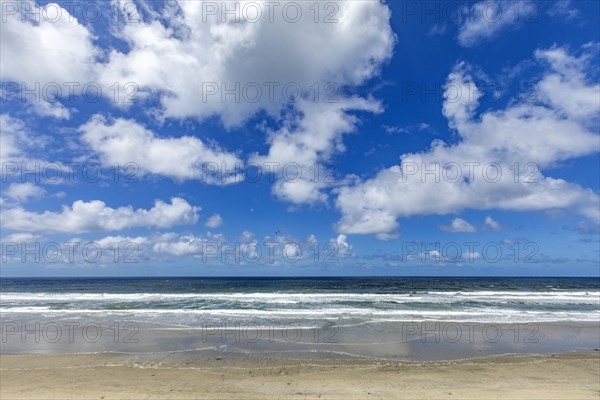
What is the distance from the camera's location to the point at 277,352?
12383mm

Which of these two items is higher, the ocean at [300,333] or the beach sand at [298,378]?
the beach sand at [298,378]

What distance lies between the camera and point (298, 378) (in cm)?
953

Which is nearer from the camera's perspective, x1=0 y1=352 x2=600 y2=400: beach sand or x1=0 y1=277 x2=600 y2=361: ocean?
x1=0 y1=352 x2=600 y2=400: beach sand

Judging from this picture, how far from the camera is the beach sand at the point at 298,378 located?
333 inches

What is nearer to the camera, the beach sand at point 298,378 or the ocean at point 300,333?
the beach sand at point 298,378

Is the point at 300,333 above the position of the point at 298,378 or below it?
below

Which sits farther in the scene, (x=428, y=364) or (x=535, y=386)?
(x=428, y=364)

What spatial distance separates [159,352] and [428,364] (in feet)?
30.4

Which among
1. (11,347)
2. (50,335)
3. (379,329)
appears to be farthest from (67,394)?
(379,329)

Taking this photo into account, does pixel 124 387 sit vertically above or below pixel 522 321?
above

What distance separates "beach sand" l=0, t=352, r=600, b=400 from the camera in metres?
8.45

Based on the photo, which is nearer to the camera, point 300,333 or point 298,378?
point 298,378

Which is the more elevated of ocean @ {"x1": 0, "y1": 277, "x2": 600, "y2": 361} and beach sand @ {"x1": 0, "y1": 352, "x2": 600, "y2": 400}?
beach sand @ {"x1": 0, "y1": 352, "x2": 600, "y2": 400}

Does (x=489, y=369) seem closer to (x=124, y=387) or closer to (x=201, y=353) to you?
(x=201, y=353)
